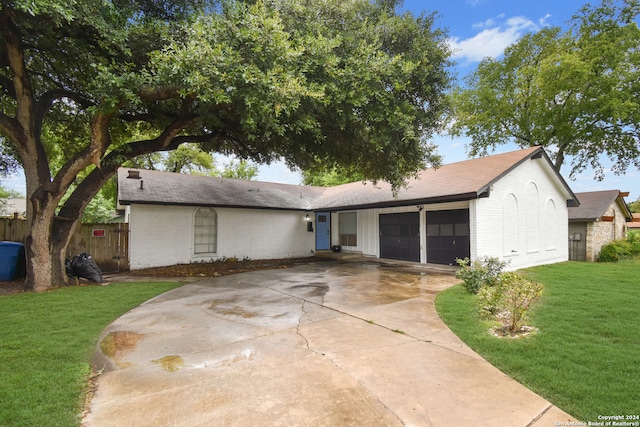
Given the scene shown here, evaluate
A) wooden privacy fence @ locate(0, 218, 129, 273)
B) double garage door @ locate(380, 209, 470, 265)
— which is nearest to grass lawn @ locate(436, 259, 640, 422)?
double garage door @ locate(380, 209, 470, 265)

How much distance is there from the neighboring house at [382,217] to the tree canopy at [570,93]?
27.5ft

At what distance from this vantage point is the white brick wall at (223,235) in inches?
449

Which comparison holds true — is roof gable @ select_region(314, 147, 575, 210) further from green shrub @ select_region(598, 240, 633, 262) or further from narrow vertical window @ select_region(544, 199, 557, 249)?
green shrub @ select_region(598, 240, 633, 262)

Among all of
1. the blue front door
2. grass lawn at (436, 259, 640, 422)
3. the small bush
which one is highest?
the blue front door

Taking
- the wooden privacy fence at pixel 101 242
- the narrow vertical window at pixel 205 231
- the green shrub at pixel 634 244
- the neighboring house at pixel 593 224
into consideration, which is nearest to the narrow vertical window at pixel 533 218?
the neighboring house at pixel 593 224

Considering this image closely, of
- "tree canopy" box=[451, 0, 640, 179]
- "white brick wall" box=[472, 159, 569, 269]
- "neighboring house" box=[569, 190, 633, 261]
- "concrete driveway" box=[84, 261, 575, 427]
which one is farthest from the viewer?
"tree canopy" box=[451, 0, 640, 179]

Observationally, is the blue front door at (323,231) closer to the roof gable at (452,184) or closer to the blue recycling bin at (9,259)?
the roof gable at (452,184)

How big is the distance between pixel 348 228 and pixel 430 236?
4.95 meters

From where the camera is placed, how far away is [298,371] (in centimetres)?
335

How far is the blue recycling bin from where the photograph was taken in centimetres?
831

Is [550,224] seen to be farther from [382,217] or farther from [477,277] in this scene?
[477,277]

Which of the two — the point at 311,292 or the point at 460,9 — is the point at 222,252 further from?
the point at 460,9

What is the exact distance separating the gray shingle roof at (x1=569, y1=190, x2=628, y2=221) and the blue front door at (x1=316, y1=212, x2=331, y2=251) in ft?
39.0

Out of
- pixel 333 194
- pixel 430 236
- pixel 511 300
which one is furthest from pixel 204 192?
pixel 511 300
